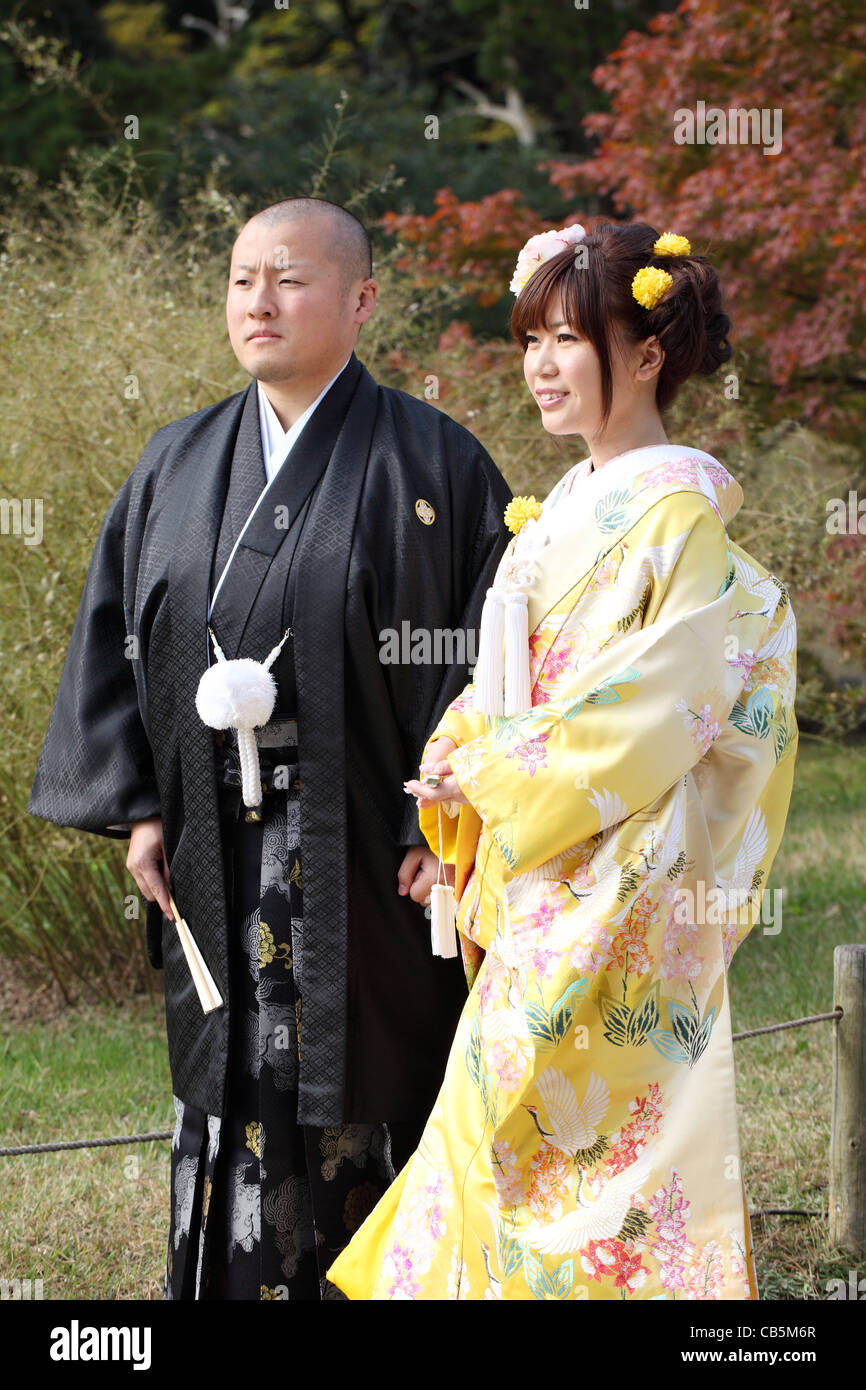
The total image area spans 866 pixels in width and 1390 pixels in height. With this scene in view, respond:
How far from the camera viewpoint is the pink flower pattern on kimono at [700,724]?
1.86 meters

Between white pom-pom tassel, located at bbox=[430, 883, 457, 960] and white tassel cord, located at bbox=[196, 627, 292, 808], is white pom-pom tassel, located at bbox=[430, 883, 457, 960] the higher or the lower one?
the lower one

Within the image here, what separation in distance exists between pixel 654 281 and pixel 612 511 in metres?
0.33

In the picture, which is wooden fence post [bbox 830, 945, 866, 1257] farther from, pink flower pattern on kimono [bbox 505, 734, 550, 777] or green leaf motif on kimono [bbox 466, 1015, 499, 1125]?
pink flower pattern on kimono [bbox 505, 734, 550, 777]

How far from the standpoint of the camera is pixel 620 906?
6.16 ft

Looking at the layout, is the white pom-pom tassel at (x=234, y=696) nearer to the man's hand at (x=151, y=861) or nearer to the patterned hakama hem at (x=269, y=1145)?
the patterned hakama hem at (x=269, y=1145)

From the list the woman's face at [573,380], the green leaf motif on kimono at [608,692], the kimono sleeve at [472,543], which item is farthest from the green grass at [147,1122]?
the woman's face at [573,380]

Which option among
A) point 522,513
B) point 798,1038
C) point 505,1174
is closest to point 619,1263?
point 505,1174

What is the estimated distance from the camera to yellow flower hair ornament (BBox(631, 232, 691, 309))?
1.91 meters

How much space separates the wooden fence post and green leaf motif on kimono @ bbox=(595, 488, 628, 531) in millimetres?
1335

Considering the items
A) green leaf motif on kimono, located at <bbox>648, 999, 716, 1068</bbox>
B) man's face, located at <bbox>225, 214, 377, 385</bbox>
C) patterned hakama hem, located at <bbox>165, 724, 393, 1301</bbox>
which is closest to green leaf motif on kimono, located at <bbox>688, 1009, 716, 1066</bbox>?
green leaf motif on kimono, located at <bbox>648, 999, 716, 1068</bbox>

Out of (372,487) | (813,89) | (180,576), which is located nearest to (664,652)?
(372,487)

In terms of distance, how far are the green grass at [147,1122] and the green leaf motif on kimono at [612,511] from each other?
1.70m

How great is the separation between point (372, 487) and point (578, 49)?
11551 millimetres

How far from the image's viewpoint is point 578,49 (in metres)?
12.4
